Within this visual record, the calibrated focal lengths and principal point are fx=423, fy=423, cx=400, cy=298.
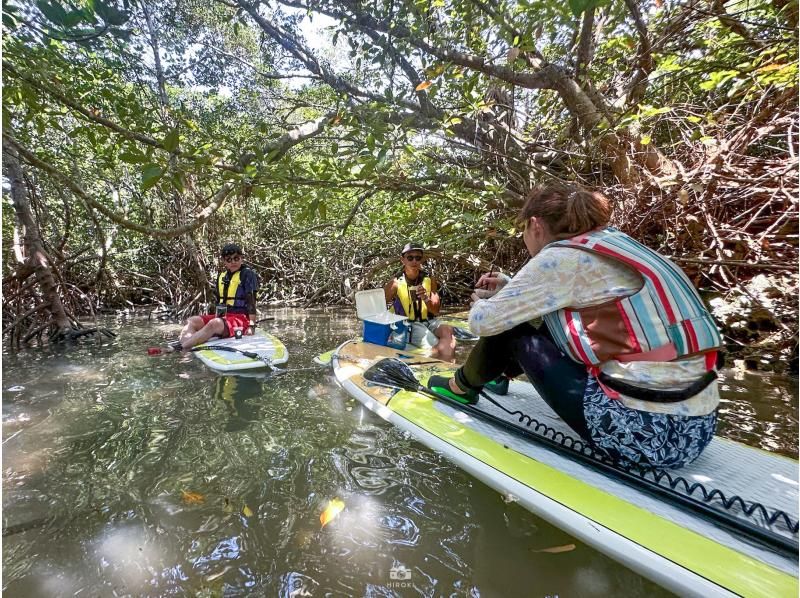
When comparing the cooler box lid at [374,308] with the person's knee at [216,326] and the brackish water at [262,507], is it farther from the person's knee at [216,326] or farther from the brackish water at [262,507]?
the person's knee at [216,326]

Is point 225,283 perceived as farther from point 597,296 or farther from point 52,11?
point 597,296

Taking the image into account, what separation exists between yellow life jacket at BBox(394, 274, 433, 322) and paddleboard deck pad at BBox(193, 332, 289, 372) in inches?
59.4

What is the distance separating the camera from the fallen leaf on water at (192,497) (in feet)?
7.00

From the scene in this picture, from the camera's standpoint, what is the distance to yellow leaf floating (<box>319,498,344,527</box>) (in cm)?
200

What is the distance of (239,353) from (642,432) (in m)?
4.43

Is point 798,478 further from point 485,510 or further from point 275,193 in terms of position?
point 275,193

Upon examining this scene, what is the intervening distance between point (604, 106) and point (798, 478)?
13.7ft

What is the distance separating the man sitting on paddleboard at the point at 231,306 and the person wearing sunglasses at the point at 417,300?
2.21 m

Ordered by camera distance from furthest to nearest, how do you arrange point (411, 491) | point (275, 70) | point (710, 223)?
point (275, 70) < point (710, 223) < point (411, 491)

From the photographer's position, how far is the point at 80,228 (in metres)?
10.7

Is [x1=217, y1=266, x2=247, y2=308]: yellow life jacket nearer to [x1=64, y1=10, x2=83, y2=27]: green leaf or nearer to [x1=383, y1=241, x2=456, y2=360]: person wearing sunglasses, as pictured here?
[x1=383, y1=241, x2=456, y2=360]: person wearing sunglasses

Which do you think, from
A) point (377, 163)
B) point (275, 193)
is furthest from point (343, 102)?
point (377, 163)

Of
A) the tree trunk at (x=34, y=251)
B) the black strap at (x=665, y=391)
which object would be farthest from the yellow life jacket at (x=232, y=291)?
the black strap at (x=665, y=391)

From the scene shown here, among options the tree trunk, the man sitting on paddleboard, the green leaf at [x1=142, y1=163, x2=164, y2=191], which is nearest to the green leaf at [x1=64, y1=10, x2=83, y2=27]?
the green leaf at [x1=142, y1=163, x2=164, y2=191]
